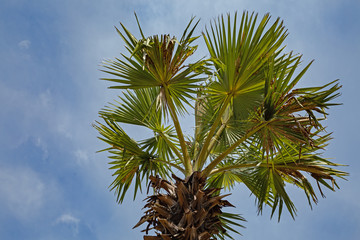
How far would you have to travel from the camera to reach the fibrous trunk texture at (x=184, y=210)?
4.45 metres

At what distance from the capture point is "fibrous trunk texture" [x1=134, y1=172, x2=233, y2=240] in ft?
14.6

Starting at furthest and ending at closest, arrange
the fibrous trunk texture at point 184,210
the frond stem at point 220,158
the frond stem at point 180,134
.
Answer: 1. the frond stem at point 180,134
2. the frond stem at point 220,158
3. the fibrous trunk texture at point 184,210

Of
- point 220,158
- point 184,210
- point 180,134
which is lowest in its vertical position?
point 184,210

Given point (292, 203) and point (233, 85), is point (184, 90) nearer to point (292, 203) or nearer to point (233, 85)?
point (233, 85)

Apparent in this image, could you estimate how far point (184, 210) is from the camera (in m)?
4.56

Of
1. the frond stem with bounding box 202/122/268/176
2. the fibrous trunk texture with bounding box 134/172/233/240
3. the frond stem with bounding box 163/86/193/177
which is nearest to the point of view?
the fibrous trunk texture with bounding box 134/172/233/240

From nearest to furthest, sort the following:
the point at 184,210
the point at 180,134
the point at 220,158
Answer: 1. the point at 184,210
2. the point at 220,158
3. the point at 180,134

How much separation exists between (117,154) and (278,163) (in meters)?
2.71

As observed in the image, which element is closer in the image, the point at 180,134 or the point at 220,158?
the point at 220,158

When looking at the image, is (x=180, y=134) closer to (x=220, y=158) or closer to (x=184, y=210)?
(x=220, y=158)

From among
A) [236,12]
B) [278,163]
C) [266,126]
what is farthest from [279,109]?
[236,12]

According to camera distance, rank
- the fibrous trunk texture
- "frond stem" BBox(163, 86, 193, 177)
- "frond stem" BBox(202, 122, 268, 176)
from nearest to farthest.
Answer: the fibrous trunk texture < "frond stem" BBox(202, 122, 268, 176) < "frond stem" BBox(163, 86, 193, 177)

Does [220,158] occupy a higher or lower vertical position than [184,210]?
higher

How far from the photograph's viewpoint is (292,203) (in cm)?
587
